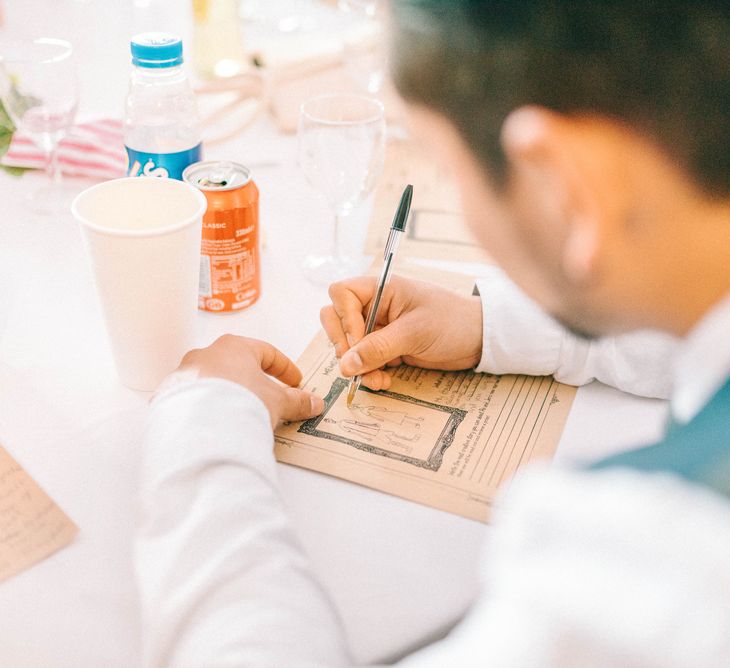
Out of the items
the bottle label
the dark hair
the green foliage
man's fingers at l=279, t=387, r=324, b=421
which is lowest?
man's fingers at l=279, t=387, r=324, b=421

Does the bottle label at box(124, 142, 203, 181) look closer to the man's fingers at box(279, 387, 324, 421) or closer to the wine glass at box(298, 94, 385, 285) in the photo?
the wine glass at box(298, 94, 385, 285)

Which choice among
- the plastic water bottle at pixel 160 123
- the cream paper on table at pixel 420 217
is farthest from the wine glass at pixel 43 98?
the cream paper on table at pixel 420 217

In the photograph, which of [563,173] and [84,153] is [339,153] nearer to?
[84,153]

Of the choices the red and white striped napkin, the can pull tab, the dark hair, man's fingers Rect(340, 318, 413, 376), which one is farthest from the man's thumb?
the red and white striped napkin

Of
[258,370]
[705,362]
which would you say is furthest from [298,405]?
[705,362]

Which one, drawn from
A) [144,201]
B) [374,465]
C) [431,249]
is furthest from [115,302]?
[431,249]

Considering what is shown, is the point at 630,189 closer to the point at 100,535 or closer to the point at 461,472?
the point at 461,472

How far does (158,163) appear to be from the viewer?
2.97ft

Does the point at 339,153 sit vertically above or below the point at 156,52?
below

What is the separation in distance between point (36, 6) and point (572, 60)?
1598 mm

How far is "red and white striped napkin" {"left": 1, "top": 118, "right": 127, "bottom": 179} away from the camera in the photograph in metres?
1.13

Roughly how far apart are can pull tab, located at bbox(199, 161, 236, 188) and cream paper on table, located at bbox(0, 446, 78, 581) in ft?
1.13

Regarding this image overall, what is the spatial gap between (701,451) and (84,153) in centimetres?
97

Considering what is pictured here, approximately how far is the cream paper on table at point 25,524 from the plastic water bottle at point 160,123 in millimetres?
379
